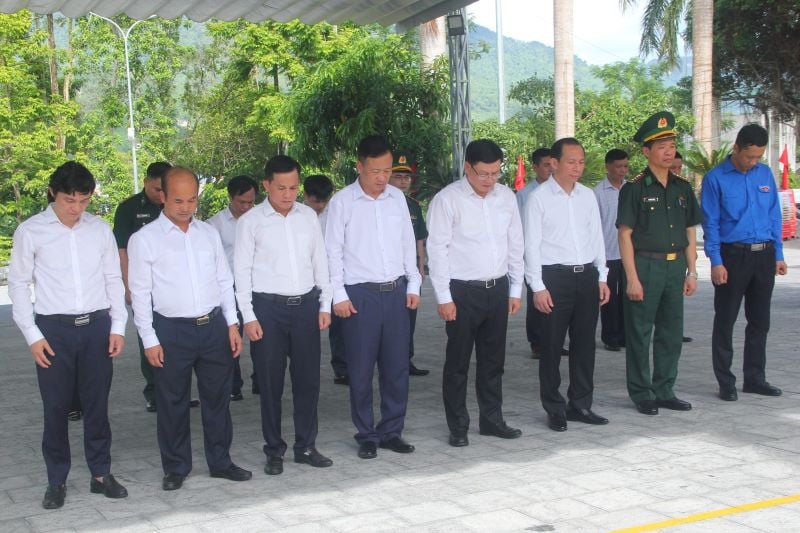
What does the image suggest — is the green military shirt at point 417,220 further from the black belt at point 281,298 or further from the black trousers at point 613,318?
the black belt at point 281,298

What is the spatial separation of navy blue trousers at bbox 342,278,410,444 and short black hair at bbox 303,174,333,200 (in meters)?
2.31

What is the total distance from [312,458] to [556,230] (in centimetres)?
214

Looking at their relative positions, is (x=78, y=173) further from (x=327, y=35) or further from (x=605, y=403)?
(x=327, y=35)

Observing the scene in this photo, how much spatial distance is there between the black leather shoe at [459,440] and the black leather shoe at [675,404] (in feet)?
5.02

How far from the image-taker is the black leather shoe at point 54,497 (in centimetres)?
522

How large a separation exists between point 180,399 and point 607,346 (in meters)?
5.28

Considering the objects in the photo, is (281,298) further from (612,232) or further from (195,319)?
(612,232)

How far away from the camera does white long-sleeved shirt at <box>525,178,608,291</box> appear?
6535 millimetres

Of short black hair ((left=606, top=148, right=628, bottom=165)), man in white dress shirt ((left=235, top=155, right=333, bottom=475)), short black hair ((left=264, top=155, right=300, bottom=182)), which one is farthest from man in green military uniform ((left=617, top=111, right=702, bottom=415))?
short black hair ((left=606, top=148, right=628, bottom=165))

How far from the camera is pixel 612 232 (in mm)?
9484

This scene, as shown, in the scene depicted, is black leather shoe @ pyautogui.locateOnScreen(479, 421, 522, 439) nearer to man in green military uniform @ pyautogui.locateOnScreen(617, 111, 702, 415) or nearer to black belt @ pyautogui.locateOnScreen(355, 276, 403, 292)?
man in green military uniform @ pyautogui.locateOnScreen(617, 111, 702, 415)

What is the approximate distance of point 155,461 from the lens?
6.15 metres

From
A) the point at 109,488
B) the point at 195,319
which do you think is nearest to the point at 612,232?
the point at 195,319

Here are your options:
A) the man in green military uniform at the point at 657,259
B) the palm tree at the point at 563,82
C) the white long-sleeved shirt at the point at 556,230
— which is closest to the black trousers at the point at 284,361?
the white long-sleeved shirt at the point at 556,230
